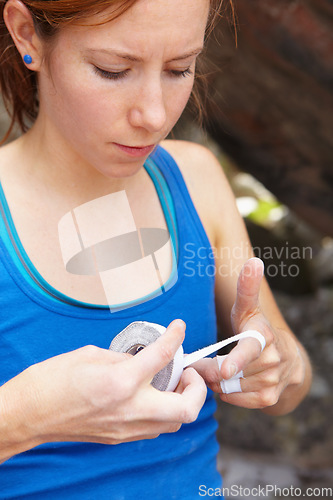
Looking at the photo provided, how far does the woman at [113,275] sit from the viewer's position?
1062 mm

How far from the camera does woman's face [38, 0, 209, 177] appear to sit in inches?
43.8

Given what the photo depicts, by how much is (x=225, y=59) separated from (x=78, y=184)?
1.67m

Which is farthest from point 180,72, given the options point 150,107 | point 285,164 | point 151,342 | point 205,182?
point 285,164

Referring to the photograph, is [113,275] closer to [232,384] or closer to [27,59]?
[232,384]

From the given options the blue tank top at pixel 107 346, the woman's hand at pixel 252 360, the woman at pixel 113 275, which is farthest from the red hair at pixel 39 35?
the woman's hand at pixel 252 360

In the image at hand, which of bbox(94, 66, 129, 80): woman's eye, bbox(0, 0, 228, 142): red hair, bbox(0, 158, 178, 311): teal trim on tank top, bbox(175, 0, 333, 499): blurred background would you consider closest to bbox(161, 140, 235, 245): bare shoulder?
bbox(0, 0, 228, 142): red hair

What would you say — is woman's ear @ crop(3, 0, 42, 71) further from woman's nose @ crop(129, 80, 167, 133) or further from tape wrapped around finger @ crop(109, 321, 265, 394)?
tape wrapped around finger @ crop(109, 321, 265, 394)

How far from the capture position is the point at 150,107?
3.85 feet

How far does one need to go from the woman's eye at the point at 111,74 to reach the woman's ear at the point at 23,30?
0.17 meters

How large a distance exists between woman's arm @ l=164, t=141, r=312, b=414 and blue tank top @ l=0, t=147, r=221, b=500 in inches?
3.4

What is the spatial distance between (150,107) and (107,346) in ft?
1.73

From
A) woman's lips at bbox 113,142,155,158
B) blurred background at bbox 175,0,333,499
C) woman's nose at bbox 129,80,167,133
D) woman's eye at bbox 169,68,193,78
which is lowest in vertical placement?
blurred background at bbox 175,0,333,499

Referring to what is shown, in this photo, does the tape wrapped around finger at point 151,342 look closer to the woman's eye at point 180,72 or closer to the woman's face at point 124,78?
the woman's face at point 124,78

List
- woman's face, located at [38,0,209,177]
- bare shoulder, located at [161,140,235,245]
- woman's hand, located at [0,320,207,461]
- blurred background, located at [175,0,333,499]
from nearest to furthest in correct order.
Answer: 1. woman's hand, located at [0,320,207,461]
2. woman's face, located at [38,0,209,177]
3. bare shoulder, located at [161,140,235,245]
4. blurred background, located at [175,0,333,499]
